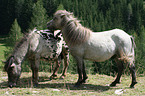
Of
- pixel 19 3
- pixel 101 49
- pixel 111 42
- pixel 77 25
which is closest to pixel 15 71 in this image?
pixel 77 25

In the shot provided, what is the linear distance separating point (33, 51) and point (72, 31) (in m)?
1.52

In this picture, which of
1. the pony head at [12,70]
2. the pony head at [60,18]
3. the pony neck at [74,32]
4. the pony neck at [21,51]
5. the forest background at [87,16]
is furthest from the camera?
the forest background at [87,16]

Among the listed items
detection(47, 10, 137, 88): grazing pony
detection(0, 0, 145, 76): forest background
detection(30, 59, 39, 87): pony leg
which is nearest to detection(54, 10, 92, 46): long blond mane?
detection(47, 10, 137, 88): grazing pony

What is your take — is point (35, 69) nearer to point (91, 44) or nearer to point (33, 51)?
point (33, 51)

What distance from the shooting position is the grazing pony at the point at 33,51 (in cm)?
511

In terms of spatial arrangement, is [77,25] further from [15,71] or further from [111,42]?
[15,71]

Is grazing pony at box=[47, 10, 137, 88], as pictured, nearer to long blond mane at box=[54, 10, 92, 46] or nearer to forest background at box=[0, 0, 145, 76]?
long blond mane at box=[54, 10, 92, 46]

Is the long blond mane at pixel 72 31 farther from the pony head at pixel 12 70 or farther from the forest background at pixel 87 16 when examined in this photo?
the forest background at pixel 87 16

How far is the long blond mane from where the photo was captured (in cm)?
537

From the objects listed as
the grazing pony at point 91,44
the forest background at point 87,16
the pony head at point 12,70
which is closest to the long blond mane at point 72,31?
the grazing pony at point 91,44

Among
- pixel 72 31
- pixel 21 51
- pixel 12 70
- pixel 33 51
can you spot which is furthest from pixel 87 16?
pixel 12 70

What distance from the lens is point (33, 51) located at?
5453 mm

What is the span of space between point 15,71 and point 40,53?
107 centimetres

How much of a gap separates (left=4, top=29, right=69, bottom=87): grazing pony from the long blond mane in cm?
83
